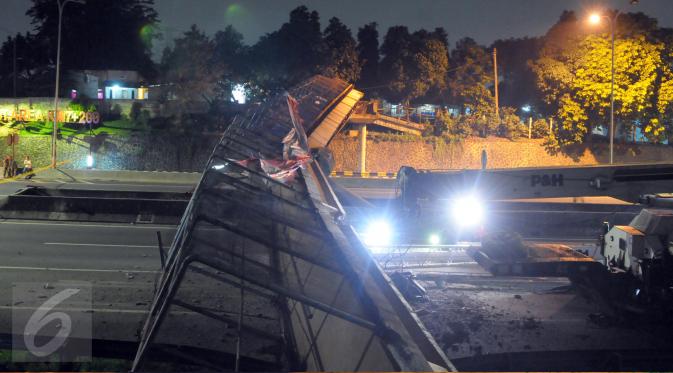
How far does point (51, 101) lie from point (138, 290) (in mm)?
39780

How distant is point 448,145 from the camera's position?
3931 centimetres

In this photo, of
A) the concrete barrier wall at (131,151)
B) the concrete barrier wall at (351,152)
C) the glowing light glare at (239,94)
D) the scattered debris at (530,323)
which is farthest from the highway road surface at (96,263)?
the glowing light glare at (239,94)

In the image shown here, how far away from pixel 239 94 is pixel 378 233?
33.4 metres

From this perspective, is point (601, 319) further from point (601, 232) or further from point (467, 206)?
point (467, 206)

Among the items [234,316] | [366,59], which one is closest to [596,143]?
[366,59]

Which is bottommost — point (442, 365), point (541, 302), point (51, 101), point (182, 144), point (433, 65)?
point (541, 302)

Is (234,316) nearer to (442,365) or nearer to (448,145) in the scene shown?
(442,365)

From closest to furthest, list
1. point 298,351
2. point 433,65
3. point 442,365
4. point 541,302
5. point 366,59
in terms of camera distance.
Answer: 1. point 442,365
2. point 298,351
3. point 541,302
4. point 433,65
5. point 366,59

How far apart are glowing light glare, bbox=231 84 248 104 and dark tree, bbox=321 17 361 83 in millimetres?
6097

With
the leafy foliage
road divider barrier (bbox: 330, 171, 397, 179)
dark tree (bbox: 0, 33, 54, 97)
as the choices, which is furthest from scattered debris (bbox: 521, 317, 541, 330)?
dark tree (bbox: 0, 33, 54, 97)

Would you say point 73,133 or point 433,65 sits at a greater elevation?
point 433,65

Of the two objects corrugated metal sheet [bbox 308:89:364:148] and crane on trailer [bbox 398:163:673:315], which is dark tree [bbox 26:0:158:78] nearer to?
corrugated metal sheet [bbox 308:89:364:148]

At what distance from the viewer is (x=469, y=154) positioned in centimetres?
3966

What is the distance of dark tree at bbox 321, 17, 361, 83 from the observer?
43.3 m
